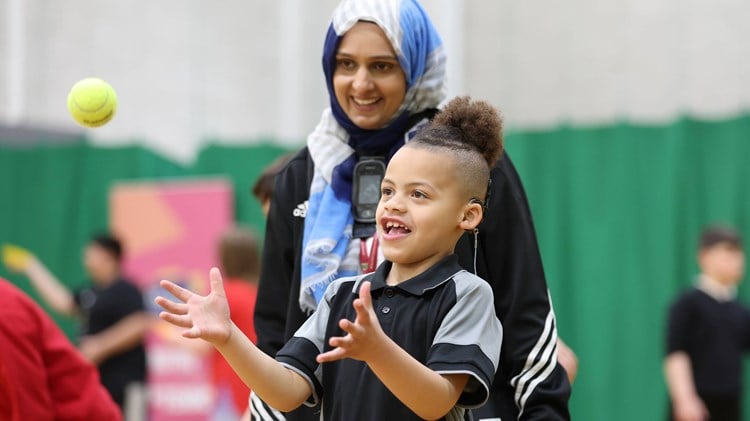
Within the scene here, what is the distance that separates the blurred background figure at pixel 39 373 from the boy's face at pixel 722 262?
4.01 m

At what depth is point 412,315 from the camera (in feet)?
7.75

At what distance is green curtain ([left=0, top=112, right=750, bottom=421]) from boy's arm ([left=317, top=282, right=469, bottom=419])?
550 cm

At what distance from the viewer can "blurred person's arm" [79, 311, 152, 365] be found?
7652 mm

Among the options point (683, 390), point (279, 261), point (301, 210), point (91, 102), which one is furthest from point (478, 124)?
point (683, 390)

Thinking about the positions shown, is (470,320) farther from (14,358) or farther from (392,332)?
(14,358)

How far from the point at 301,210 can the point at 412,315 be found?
0.71m

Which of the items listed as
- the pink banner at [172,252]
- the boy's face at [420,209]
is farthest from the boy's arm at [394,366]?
the pink banner at [172,252]

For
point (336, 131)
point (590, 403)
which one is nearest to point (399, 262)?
point (336, 131)

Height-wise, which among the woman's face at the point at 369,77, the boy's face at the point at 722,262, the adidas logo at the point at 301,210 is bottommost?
the boy's face at the point at 722,262

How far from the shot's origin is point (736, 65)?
8445 millimetres

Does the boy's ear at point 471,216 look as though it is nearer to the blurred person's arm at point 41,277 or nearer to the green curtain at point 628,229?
the green curtain at point 628,229

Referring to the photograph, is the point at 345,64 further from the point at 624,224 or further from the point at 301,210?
the point at 624,224

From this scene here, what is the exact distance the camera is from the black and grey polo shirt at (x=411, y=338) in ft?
7.50

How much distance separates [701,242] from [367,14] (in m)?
4.35
